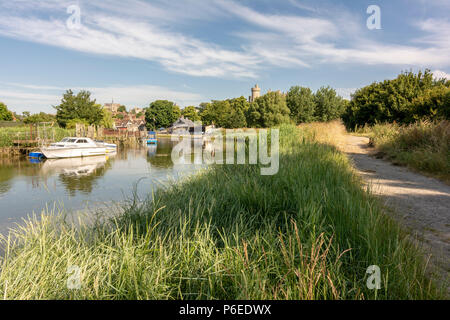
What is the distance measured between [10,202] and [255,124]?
4708cm

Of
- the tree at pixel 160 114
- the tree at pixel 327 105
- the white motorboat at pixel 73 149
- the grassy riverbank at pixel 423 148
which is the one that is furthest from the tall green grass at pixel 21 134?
the tree at pixel 160 114

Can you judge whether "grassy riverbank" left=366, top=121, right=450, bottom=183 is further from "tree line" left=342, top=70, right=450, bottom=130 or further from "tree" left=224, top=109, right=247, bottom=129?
"tree" left=224, top=109, right=247, bottom=129

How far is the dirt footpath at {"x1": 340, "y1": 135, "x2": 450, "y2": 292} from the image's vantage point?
10.9 ft

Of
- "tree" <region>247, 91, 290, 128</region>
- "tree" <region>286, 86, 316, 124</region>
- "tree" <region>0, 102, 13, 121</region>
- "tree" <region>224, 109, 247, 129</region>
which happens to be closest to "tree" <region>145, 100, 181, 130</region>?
"tree" <region>224, 109, 247, 129</region>

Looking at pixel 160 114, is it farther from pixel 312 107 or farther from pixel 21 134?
pixel 21 134

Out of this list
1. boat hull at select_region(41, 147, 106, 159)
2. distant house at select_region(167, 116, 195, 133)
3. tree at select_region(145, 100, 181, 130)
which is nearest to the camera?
boat hull at select_region(41, 147, 106, 159)

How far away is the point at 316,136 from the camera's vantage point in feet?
41.0

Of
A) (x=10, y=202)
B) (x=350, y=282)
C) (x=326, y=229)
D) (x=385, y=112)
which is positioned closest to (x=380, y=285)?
(x=350, y=282)

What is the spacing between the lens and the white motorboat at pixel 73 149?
77.3 feet

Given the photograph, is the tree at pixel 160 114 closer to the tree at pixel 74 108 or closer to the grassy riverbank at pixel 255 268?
the tree at pixel 74 108

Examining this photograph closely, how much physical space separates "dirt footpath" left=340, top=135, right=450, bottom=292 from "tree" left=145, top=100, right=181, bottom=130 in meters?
88.4

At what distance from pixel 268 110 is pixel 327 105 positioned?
1033cm

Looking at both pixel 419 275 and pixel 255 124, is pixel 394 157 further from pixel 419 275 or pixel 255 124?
pixel 255 124

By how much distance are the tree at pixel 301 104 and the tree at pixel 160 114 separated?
52.1 m
